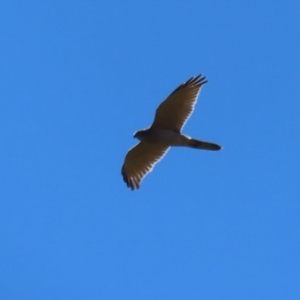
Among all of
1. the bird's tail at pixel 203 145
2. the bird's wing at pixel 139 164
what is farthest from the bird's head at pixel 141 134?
the bird's tail at pixel 203 145

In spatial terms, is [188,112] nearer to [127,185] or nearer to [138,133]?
[138,133]

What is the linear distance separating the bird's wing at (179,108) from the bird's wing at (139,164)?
71cm

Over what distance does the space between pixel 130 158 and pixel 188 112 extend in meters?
1.88

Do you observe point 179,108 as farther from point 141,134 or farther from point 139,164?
point 139,164

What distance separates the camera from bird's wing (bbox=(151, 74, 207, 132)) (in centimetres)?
1545

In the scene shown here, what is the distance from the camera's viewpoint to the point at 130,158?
16094 mm

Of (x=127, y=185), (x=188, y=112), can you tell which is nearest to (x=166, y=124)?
(x=188, y=112)

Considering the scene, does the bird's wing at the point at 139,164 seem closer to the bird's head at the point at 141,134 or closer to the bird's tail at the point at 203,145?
the bird's head at the point at 141,134

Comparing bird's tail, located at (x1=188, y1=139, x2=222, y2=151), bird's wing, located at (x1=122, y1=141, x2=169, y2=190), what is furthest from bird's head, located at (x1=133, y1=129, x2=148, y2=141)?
bird's tail, located at (x1=188, y1=139, x2=222, y2=151)

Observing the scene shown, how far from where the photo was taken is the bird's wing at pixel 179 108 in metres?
15.4

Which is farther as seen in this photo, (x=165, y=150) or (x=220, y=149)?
(x=165, y=150)

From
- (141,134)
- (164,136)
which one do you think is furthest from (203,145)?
(141,134)

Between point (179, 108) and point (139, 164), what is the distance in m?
1.80

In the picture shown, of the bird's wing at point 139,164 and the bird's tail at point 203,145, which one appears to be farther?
the bird's wing at point 139,164
